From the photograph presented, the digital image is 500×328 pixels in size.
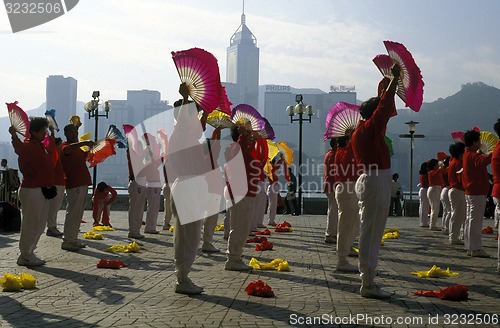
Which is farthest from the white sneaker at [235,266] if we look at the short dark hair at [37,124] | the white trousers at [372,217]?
the short dark hair at [37,124]

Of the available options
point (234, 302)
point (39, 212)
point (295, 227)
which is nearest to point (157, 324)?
point (234, 302)

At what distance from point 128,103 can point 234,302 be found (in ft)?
236

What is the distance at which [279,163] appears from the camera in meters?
18.7

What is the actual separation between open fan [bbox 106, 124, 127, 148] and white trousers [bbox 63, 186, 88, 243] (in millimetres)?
3419

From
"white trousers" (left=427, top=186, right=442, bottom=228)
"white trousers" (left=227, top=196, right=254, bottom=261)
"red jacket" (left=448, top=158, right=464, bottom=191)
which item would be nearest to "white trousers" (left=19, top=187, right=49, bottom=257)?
"white trousers" (left=227, top=196, right=254, bottom=261)

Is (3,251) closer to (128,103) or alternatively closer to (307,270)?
(307,270)

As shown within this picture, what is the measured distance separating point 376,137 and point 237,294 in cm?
238

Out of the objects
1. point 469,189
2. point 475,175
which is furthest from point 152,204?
point 475,175

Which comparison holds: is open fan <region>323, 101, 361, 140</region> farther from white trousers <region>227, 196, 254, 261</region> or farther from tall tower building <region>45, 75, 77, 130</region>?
tall tower building <region>45, 75, 77, 130</region>

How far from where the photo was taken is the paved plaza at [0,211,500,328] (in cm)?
595

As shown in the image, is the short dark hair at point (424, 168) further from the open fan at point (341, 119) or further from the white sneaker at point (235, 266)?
the white sneaker at point (235, 266)

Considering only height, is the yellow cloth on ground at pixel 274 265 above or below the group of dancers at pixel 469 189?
below

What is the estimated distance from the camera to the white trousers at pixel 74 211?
38.0ft

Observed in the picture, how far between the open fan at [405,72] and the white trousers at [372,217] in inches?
Answer: 38.2
